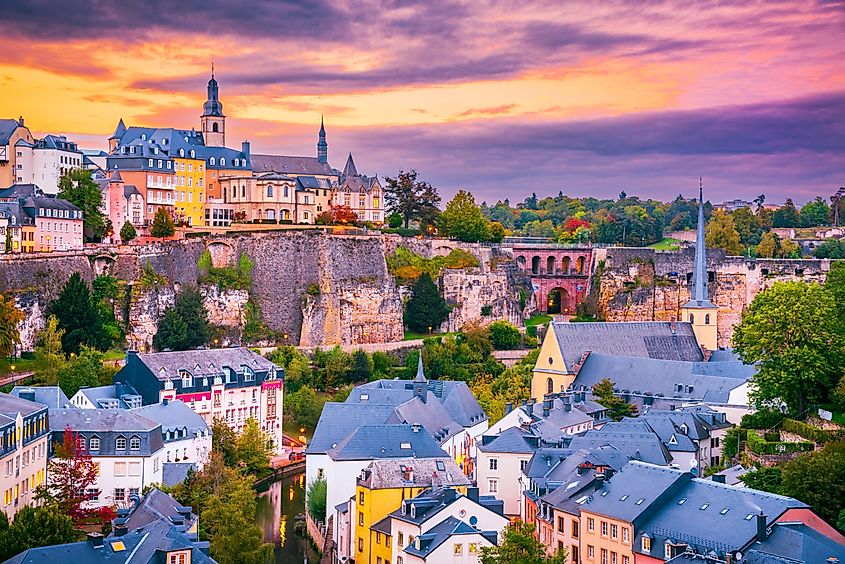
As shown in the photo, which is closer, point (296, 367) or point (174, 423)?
point (174, 423)

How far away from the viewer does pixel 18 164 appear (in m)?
82.6

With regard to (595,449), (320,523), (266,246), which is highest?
(266,246)

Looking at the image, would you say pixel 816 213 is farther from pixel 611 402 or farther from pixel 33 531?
pixel 33 531

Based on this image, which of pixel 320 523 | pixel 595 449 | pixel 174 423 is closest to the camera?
→ pixel 595 449

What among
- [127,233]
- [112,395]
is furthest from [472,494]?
[127,233]

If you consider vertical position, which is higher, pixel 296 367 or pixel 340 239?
pixel 340 239

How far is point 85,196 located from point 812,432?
160 feet

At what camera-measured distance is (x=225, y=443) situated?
199 ft

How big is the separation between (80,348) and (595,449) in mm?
31584

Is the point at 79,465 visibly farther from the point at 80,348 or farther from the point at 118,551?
the point at 80,348

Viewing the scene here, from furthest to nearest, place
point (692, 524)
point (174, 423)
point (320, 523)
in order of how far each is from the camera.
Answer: point (174, 423) → point (320, 523) → point (692, 524)

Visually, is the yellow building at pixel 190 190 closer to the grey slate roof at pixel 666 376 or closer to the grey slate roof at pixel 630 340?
the grey slate roof at pixel 630 340

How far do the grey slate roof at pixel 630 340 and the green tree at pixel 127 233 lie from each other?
2603cm

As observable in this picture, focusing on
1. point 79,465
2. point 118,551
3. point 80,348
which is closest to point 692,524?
point 118,551
